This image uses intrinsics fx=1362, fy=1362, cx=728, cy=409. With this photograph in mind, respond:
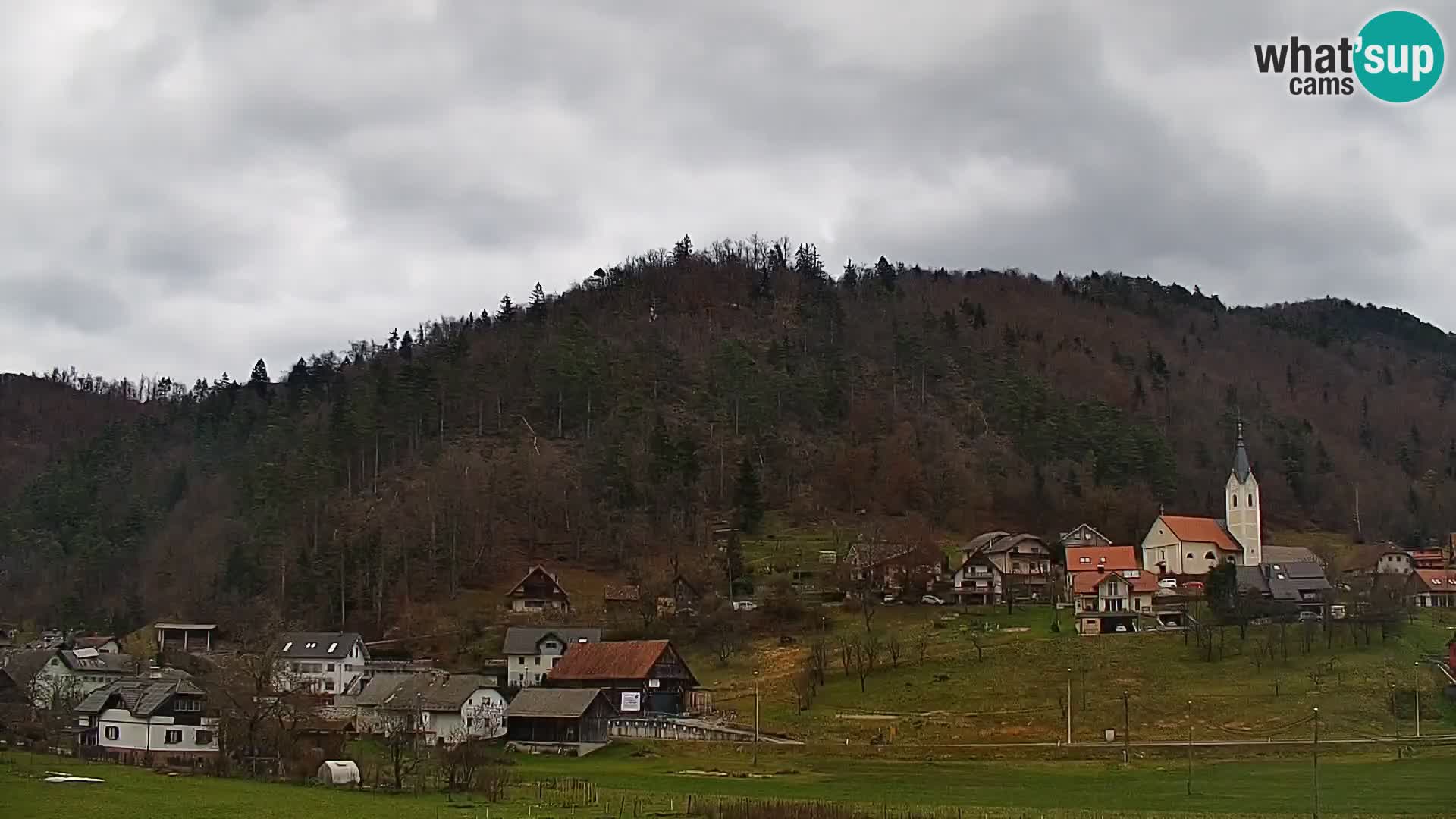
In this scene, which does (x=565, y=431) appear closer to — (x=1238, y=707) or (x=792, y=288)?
(x=792, y=288)

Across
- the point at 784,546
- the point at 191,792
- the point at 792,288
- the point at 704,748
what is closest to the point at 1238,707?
the point at 704,748

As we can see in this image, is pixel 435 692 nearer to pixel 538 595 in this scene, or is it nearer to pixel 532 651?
pixel 532 651

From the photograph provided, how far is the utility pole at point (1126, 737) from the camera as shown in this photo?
52.6 metres

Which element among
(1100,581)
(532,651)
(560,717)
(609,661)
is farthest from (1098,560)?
(560,717)

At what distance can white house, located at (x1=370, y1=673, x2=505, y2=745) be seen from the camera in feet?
220

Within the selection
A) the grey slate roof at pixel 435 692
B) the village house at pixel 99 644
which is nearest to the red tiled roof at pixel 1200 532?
the grey slate roof at pixel 435 692

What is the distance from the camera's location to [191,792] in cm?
4047

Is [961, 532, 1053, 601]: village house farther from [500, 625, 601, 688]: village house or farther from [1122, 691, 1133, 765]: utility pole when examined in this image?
[1122, 691, 1133, 765]: utility pole

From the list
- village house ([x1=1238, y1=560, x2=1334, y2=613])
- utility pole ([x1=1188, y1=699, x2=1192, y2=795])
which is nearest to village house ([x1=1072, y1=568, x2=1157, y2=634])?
village house ([x1=1238, y1=560, x2=1334, y2=613])

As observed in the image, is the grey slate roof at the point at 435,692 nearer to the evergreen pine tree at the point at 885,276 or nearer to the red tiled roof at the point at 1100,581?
the red tiled roof at the point at 1100,581

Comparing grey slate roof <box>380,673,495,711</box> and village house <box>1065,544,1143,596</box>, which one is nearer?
grey slate roof <box>380,673,495,711</box>

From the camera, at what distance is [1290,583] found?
275 ft

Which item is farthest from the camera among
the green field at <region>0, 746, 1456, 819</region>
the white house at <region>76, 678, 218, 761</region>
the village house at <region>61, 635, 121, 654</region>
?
the village house at <region>61, 635, 121, 654</region>

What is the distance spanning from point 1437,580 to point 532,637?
62370mm
